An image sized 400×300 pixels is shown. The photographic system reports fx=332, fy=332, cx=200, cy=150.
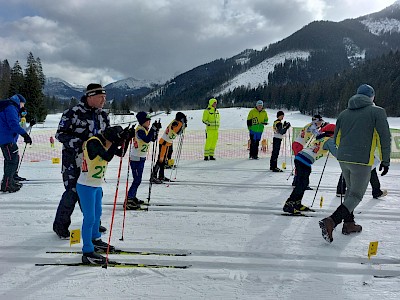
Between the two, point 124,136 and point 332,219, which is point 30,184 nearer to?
point 124,136

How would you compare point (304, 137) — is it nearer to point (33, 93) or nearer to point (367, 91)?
point (367, 91)

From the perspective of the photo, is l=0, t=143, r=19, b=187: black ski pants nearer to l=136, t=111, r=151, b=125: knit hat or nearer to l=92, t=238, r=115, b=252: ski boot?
l=136, t=111, r=151, b=125: knit hat

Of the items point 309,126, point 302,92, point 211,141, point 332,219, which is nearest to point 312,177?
point 309,126

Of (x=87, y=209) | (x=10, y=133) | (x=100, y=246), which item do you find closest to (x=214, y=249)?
(x=100, y=246)

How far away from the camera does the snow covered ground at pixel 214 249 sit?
3213 millimetres

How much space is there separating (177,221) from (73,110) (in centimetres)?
231

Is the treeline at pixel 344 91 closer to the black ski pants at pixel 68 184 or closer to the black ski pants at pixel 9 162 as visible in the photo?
the black ski pants at pixel 9 162

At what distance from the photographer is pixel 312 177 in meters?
9.37

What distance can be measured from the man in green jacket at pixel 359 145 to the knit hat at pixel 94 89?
10.9 feet

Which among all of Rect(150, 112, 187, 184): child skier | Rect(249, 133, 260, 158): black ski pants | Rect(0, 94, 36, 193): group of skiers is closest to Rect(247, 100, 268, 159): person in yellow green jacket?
Rect(249, 133, 260, 158): black ski pants

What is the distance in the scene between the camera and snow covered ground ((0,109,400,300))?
3.21 metres

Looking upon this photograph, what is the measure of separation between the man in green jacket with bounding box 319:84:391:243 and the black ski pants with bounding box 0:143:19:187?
20.1ft

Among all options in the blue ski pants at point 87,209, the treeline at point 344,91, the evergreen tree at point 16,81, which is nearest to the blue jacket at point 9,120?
the blue ski pants at point 87,209

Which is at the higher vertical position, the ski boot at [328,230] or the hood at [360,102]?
the hood at [360,102]
